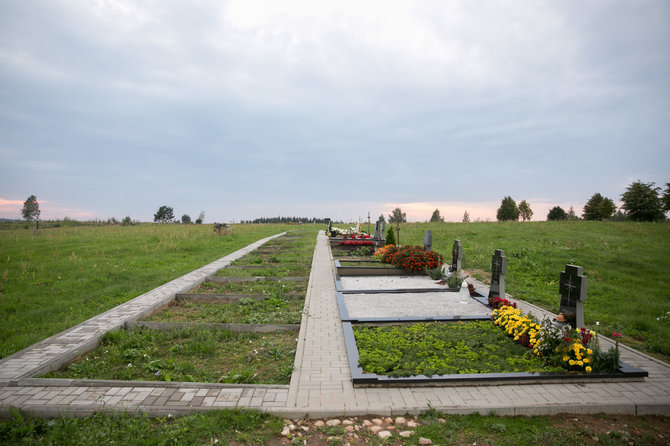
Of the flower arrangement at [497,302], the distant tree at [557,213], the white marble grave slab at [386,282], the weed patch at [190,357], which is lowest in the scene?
the weed patch at [190,357]

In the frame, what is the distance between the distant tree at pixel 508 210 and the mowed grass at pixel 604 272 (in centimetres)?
3849

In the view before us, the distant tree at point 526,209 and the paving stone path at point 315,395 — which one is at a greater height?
the distant tree at point 526,209

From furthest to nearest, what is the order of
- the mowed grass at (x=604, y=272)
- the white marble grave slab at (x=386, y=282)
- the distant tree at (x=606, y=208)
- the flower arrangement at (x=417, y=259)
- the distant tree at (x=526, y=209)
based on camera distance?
1. the distant tree at (x=526, y=209)
2. the distant tree at (x=606, y=208)
3. the flower arrangement at (x=417, y=259)
4. the white marble grave slab at (x=386, y=282)
5. the mowed grass at (x=604, y=272)

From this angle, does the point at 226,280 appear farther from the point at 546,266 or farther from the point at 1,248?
the point at 1,248

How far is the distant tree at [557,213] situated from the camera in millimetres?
52603

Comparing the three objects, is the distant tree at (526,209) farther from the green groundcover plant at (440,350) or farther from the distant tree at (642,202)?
the green groundcover plant at (440,350)

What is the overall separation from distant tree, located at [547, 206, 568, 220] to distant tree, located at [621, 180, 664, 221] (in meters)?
18.2

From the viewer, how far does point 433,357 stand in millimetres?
4547

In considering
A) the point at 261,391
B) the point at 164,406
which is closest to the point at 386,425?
the point at 261,391

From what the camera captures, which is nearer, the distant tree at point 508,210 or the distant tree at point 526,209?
the distant tree at point 508,210

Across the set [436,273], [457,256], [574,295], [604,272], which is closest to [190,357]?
[574,295]

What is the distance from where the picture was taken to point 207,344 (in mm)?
5004

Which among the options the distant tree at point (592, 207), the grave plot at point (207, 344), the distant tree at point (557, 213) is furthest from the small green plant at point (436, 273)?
the distant tree at point (557, 213)

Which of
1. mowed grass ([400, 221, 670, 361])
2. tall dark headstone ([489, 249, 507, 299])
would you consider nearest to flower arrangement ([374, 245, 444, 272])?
mowed grass ([400, 221, 670, 361])
